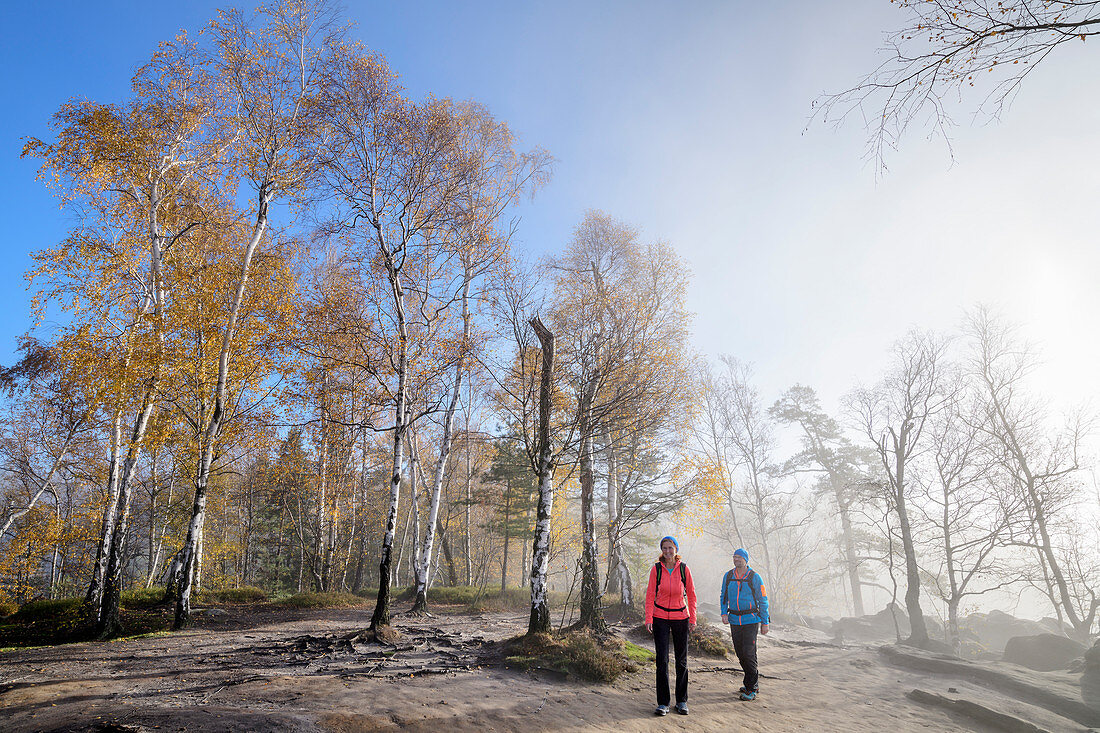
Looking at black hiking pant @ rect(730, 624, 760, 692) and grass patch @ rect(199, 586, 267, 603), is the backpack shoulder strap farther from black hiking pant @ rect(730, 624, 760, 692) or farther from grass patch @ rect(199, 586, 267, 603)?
grass patch @ rect(199, 586, 267, 603)

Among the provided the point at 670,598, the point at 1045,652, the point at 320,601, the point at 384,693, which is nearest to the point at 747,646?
the point at 670,598

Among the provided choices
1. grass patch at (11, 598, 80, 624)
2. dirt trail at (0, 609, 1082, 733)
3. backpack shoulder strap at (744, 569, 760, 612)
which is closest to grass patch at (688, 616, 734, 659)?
dirt trail at (0, 609, 1082, 733)

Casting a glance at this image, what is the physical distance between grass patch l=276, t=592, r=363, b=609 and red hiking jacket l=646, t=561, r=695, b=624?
1322 cm

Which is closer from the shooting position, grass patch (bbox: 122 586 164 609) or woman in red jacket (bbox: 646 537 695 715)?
woman in red jacket (bbox: 646 537 695 715)

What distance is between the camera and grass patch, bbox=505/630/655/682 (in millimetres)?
6887

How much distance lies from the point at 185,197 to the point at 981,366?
1086 inches

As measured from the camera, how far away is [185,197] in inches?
479

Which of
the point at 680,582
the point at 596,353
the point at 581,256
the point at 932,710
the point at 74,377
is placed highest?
the point at 581,256

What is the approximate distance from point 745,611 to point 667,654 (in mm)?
1673

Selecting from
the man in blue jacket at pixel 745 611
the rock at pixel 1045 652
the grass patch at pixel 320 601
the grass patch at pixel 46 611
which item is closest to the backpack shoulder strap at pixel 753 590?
the man in blue jacket at pixel 745 611

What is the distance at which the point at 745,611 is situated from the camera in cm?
661

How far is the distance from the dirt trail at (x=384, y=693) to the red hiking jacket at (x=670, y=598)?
1143 millimetres

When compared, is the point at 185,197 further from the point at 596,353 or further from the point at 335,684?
the point at 335,684

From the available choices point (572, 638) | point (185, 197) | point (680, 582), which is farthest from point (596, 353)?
point (185, 197)
